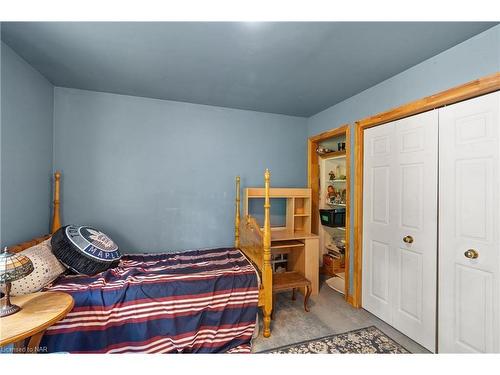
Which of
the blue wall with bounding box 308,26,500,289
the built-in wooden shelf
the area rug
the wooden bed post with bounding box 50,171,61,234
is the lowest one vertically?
the area rug

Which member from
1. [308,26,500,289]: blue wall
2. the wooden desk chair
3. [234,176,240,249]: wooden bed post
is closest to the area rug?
the wooden desk chair

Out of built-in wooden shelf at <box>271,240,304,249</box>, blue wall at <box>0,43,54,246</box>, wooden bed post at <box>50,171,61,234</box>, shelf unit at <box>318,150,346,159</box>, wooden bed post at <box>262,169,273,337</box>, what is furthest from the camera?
shelf unit at <box>318,150,346,159</box>

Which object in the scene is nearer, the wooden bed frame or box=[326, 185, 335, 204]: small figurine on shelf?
the wooden bed frame

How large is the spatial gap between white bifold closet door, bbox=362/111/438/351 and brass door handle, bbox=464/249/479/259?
21 cm

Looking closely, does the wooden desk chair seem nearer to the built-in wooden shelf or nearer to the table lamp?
the built-in wooden shelf

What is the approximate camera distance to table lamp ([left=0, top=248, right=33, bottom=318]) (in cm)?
112

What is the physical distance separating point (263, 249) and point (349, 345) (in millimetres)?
1041

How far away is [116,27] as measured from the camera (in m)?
1.45

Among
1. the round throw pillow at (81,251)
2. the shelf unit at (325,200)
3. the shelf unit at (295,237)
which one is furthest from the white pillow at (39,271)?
the shelf unit at (325,200)

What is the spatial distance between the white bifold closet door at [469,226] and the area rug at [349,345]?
38cm

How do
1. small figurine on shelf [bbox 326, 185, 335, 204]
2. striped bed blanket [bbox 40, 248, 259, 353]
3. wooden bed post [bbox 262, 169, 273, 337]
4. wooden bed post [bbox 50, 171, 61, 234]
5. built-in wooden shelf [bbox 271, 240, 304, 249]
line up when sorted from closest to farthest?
striped bed blanket [bbox 40, 248, 259, 353]
wooden bed post [bbox 262, 169, 273, 337]
wooden bed post [bbox 50, 171, 61, 234]
built-in wooden shelf [bbox 271, 240, 304, 249]
small figurine on shelf [bbox 326, 185, 335, 204]

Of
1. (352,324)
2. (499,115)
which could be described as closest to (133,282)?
(352,324)

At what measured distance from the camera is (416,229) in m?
1.90

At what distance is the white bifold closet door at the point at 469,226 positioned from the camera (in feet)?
4.71
